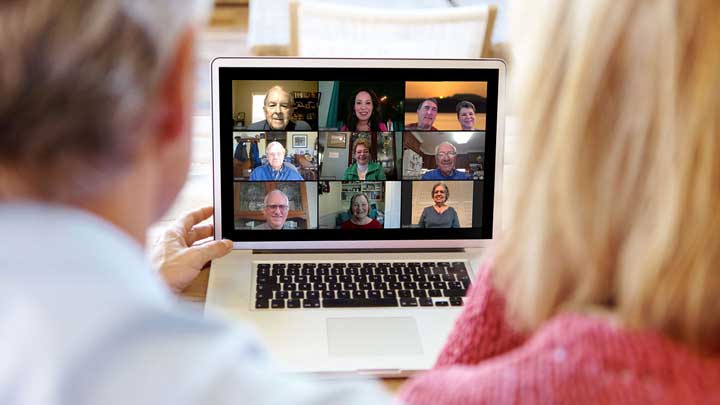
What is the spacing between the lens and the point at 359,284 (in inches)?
Answer: 54.1

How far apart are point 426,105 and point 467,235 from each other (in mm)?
239

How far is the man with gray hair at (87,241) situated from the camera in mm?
417

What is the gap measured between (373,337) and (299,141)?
39 cm

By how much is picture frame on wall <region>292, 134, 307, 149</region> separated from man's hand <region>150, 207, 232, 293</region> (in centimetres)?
20

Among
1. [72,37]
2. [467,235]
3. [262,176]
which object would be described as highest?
[72,37]

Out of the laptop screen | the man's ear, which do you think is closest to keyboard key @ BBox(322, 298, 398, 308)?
the laptop screen

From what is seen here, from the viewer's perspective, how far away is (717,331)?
575mm

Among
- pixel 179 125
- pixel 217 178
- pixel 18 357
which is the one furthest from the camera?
pixel 217 178

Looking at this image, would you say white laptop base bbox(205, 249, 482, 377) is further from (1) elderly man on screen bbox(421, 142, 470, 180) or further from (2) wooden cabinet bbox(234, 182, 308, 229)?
(1) elderly man on screen bbox(421, 142, 470, 180)

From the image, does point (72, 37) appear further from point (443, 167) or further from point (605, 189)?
point (443, 167)

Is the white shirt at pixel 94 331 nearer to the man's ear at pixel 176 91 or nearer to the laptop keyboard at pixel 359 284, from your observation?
the man's ear at pixel 176 91

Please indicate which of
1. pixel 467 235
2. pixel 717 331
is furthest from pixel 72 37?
pixel 467 235

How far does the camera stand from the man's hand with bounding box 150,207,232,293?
1.38 meters

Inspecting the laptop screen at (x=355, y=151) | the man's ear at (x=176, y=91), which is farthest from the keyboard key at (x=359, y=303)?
the man's ear at (x=176, y=91)
